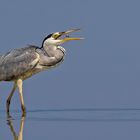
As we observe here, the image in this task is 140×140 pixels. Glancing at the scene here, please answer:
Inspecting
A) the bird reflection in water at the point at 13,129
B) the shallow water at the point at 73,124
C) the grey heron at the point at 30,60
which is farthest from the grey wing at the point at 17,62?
the bird reflection in water at the point at 13,129

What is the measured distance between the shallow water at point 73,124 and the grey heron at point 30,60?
0.90m

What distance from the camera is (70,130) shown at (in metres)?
18.9

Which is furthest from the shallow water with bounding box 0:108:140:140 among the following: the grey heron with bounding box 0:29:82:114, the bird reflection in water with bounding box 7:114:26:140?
the grey heron with bounding box 0:29:82:114

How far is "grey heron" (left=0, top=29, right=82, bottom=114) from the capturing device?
23.2 meters

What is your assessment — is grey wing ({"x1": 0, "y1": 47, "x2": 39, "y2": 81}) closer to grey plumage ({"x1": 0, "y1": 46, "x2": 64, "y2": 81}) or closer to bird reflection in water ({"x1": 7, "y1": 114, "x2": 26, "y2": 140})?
grey plumage ({"x1": 0, "y1": 46, "x2": 64, "y2": 81})

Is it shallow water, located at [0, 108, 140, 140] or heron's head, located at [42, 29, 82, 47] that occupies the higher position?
heron's head, located at [42, 29, 82, 47]

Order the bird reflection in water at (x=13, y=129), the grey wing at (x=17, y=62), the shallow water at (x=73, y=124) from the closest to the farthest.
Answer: the bird reflection in water at (x=13, y=129), the shallow water at (x=73, y=124), the grey wing at (x=17, y=62)

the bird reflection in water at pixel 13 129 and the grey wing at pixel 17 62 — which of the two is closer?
the bird reflection in water at pixel 13 129

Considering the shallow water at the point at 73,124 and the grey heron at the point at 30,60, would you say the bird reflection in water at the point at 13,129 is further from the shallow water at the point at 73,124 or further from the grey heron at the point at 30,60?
the grey heron at the point at 30,60

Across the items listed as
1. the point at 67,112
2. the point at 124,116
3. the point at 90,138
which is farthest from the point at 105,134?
the point at 67,112

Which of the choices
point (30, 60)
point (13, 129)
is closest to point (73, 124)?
point (13, 129)

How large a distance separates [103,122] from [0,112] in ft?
13.8

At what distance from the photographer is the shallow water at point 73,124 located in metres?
18.1

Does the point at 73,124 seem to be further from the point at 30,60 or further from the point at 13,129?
the point at 30,60
